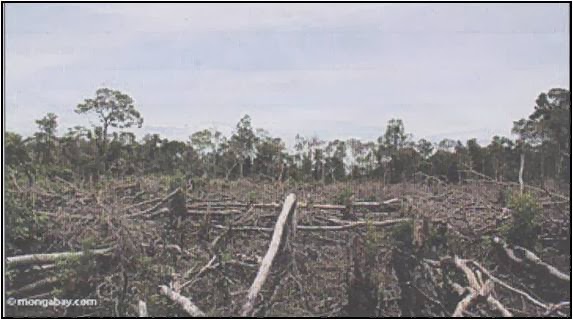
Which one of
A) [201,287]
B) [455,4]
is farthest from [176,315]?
[455,4]

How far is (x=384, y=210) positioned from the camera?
15.0 ft

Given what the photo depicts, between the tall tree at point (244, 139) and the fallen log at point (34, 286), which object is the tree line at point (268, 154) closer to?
the tall tree at point (244, 139)

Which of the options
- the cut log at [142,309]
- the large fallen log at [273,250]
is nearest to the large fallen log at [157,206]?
the cut log at [142,309]

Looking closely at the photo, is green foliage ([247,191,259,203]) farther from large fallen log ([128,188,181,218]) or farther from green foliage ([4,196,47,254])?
green foliage ([4,196,47,254])

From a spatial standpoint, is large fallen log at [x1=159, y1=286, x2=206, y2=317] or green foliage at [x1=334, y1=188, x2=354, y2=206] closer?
large fallen log at [x1=159, y1=286, x2=206, y2=317]

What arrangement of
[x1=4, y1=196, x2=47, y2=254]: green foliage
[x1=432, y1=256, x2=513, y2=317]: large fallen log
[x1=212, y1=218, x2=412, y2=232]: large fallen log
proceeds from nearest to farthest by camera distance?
[x1=432, y1=256, x2=513, y2=317]: large fallen log → [x1=4, y1=196, x2=47, y2=254]: green foliage → [x1=212, y1=218, x2=412, y2=232]: large fallen log

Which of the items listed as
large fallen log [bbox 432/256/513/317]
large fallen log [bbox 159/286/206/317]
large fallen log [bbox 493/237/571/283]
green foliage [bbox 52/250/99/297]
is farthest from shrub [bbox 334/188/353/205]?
green foliage [bbox 52/250/99/297]

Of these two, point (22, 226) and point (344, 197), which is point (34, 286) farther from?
point (344, 197)

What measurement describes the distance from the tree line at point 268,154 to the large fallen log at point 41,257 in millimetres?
436

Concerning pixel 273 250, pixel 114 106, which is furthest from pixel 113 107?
pixel 273 250

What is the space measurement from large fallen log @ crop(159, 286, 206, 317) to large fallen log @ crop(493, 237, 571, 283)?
173 cm

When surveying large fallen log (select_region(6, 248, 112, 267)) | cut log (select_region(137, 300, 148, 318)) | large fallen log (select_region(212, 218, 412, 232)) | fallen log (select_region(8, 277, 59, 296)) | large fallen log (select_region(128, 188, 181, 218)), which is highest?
large fallen log (select_region(128, 188, 181, 218))

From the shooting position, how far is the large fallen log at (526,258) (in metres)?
4.42

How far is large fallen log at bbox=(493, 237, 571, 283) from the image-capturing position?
4.42 meters
